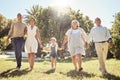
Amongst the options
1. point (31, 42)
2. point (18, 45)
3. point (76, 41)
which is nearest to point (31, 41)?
point (31, 42)

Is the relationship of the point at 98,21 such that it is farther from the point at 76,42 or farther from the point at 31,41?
the point at 31,41

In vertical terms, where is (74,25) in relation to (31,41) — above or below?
above

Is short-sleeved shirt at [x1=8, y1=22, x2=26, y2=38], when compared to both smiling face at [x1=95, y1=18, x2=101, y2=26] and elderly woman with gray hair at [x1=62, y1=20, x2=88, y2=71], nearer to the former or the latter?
elderly woman with gray hair at [x1=62, y1=20, x2=88, y2=71]

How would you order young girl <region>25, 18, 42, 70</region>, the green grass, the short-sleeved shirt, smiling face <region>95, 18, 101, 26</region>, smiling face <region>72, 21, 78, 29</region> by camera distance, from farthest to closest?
young girl <region>25, 18, 42, 70</region>, the short-sleeved shirt, smiling face <region>72, 21, 78, 29</region>, smiling face <region>95, 18, 101, 26</region>, the green grass

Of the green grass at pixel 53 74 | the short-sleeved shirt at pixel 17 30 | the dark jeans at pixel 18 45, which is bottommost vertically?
the green grass at pixel 53 74

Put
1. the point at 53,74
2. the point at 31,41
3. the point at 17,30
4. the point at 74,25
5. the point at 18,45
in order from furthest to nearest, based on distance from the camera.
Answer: the point at 31,41 → the point at 17,30 → the point at 74,25 → the point at 18,45 → the point at 53,74

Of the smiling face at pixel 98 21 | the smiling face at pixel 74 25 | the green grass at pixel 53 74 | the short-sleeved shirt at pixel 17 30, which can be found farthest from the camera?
the short-sleeved shirt at pixel 17 30

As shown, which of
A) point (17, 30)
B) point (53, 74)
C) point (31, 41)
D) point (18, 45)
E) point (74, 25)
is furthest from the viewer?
point (31, 41)

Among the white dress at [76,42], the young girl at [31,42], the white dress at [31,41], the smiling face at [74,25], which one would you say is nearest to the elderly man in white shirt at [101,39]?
the white dress at [76,42]

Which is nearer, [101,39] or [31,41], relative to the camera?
[101,39]

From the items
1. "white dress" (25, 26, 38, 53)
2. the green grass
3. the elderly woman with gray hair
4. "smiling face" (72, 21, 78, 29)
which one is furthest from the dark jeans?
"smiling face" (72, 21, 78, 29)

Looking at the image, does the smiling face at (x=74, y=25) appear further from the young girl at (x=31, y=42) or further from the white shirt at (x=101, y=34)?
the young girl at (x=31, y=42)

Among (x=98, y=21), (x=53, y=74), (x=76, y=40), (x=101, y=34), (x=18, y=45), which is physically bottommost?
(x=53, y=74)

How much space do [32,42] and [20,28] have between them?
2.90ft
